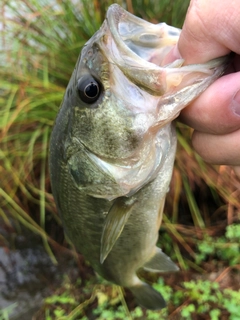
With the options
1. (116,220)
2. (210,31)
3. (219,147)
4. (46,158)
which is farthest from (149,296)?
(210,31)

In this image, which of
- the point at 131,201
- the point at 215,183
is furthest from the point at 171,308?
the point at 131,201

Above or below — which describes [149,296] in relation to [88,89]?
below

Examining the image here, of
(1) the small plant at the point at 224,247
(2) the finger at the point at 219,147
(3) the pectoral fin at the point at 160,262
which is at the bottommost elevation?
(1) the small plant at the point at 224,247

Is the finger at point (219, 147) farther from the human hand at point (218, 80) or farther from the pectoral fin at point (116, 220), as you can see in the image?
the pectoral fin at point (116, 220)

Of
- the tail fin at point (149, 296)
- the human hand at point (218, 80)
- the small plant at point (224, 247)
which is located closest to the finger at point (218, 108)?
the human hand at point (218, 80)

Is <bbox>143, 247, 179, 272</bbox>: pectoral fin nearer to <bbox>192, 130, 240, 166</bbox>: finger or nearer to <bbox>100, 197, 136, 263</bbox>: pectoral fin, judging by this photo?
<bbox>100, 197, 136, 263</bbox>: pectoral fin

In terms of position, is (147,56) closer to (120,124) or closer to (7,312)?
(120,124)

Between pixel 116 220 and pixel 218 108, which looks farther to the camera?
pixel 116 220

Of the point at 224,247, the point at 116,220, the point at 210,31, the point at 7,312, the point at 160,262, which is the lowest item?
the point at 224,247
